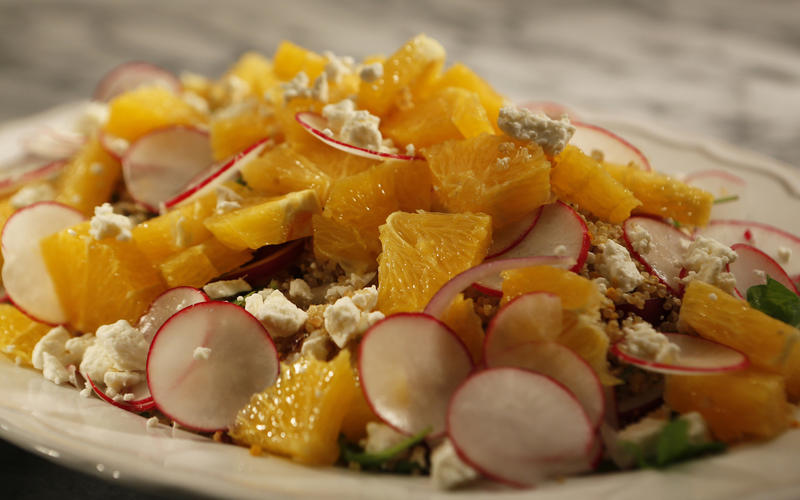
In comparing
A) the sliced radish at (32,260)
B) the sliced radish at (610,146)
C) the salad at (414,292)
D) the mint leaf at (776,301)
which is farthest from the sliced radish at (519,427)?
the sliced radish at (32,260)

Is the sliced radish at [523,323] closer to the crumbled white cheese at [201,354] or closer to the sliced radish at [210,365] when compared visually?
the sliced radish at [210,365]

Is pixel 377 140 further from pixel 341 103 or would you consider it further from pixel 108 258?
pixel 108 258

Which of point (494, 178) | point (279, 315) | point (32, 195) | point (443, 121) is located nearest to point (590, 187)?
point (494, 178)

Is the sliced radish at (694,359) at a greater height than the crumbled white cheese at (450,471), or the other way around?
the sliced radish at (694,359)

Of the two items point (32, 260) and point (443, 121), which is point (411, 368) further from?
point (32, 260)

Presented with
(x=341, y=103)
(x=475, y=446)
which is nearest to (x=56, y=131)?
(x=341, y=103)

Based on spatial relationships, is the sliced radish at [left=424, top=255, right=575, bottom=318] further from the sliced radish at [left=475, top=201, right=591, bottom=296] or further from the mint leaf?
the mint leaf
